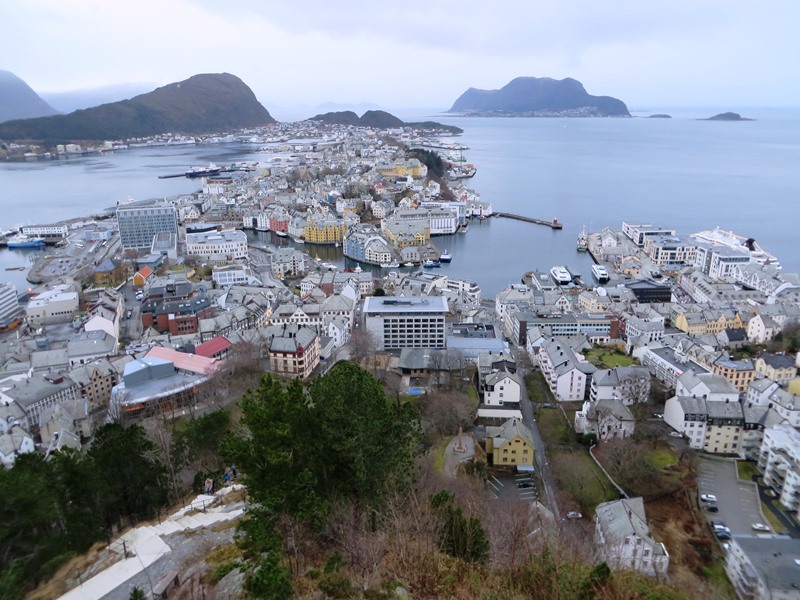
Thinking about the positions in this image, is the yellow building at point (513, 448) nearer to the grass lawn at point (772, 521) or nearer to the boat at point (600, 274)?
the grass lawn at point (772, 521)

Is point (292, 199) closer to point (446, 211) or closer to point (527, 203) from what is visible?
point (446, 211)

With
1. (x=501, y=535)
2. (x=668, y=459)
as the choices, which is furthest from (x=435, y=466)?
(x=668, y=459)

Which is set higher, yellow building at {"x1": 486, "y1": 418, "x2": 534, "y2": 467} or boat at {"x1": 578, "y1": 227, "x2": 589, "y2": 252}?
yellow building at {"x1": 486, "y1": 418, "x2": 534, "y2": 467}

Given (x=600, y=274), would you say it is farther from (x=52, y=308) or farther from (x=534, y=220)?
(x=52, y=308)

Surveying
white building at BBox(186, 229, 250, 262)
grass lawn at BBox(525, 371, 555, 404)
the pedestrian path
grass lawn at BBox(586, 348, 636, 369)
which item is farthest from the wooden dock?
the pedestrian path

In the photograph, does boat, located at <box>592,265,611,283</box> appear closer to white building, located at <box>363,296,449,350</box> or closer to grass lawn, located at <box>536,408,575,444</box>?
white building, located at <box>363,296,449,350</box>
